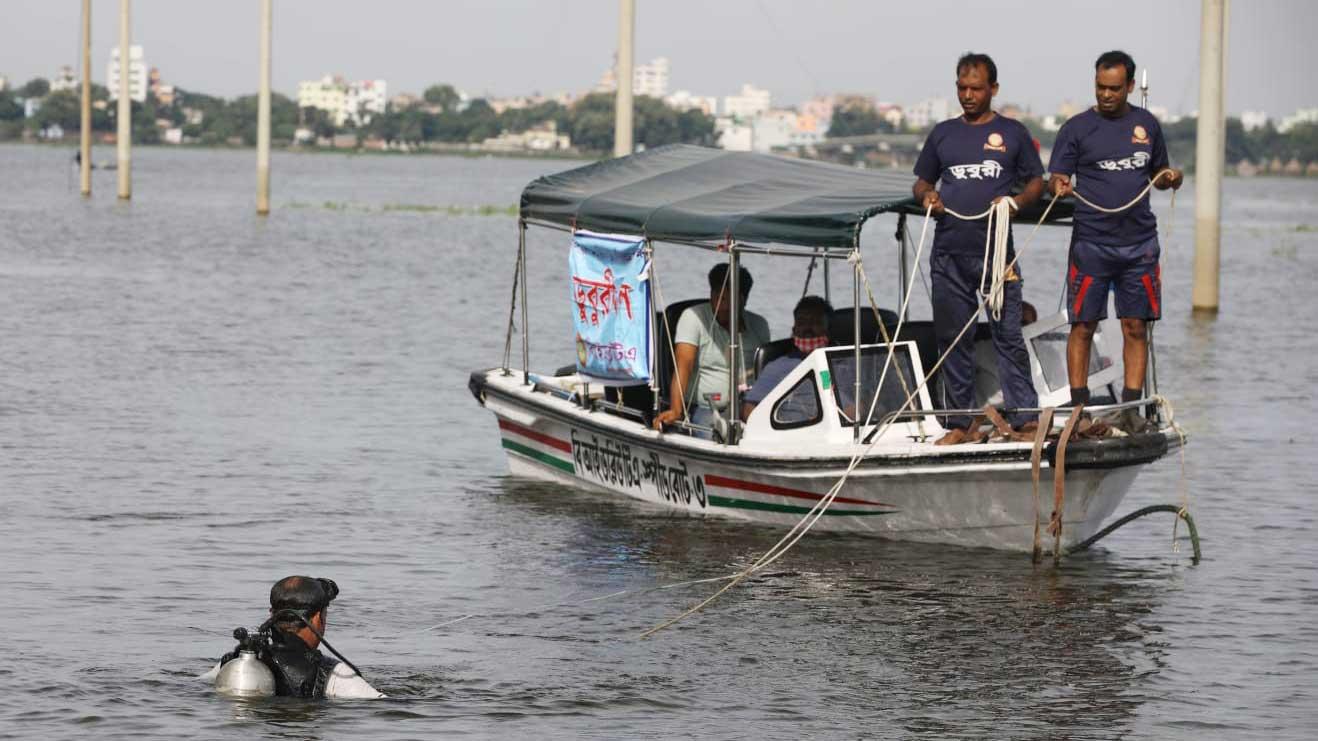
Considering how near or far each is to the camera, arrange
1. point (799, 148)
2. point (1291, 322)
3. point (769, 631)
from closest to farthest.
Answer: point (769, 631), point (1291, 322), point (799, 148)

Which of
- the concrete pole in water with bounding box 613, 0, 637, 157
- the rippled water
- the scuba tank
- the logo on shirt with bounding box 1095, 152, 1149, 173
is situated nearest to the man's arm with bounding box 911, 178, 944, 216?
the logo on shirt with bounding box 1095, 152, 1149, 173

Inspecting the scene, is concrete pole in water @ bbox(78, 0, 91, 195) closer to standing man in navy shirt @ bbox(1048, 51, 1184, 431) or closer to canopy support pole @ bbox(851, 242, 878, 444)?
canopy support pole @ bbox(851, 242, 878, 444)

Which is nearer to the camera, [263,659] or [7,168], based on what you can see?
[263,659]

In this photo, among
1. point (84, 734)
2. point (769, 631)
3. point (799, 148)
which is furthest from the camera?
point (799, 148)

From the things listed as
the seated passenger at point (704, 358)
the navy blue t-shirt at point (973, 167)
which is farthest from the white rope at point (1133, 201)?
the seated passenger at point (704, 358)

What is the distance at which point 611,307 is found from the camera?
15516mm

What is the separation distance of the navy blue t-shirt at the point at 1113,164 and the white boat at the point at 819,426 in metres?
1.05

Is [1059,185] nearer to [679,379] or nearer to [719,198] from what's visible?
[719,198]

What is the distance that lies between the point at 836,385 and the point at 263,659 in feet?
16.8

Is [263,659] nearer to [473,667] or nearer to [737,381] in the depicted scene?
[473,667]

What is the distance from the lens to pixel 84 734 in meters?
9.89

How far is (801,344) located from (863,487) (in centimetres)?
112

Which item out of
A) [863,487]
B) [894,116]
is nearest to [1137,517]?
[863,487]

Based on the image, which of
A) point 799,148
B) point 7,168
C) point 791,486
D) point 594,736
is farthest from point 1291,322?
point 799,148
